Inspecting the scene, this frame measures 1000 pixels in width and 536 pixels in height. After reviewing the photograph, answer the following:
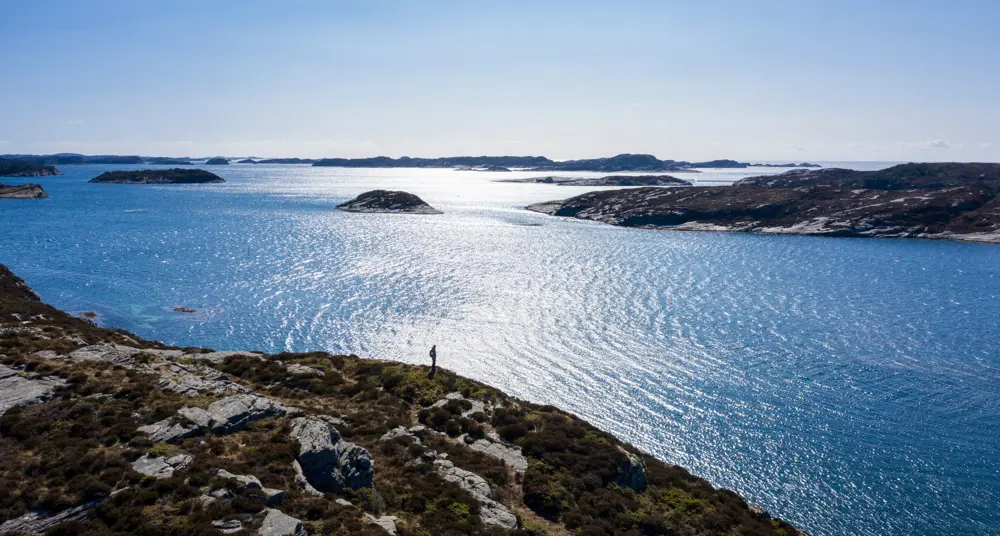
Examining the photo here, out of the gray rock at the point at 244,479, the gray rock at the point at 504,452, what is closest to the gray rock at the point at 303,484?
the gray rock at the point at 244,479

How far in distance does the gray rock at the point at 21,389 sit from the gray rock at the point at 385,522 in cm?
1944

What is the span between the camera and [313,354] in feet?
152

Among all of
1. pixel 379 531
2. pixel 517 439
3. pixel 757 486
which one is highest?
pixel 379 531

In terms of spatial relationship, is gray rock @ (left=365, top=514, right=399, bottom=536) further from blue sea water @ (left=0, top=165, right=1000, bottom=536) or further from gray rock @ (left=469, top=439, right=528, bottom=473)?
blue sea water @ (left=0, top=165, right=1000, bottom=536)

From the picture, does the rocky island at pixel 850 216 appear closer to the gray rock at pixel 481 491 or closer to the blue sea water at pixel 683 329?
the blue sea water at pixel 683 329

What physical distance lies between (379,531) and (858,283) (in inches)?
4112

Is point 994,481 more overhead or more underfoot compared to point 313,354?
more underfoot

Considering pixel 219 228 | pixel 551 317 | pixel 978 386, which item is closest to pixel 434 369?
pixel 551 317

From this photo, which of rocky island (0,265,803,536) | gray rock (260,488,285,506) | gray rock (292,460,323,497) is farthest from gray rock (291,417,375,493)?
gray rock (260,488,285,506)

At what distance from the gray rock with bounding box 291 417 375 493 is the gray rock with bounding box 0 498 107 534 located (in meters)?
8.23

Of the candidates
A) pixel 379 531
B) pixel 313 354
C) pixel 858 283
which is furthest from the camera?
pixel 858 283

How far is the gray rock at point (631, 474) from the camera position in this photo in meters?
31.2

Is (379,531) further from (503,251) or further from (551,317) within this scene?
(503,251)

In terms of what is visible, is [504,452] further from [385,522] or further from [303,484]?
[303,484]
